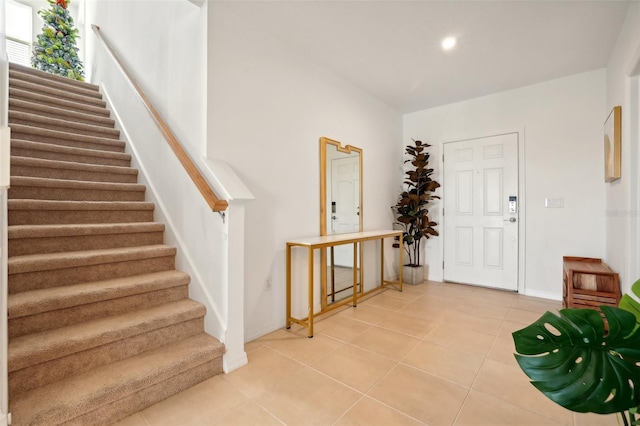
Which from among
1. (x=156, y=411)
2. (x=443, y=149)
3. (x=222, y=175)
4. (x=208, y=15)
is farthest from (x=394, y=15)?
(x=156, y=411)

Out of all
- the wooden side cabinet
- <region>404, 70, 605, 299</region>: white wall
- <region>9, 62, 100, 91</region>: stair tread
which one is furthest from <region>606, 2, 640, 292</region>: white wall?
<region>9, 62, 100, 91</region>: stair tread

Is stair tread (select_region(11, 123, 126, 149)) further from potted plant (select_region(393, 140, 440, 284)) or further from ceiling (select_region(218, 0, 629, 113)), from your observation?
potted plant (select_region(393, 140, 440, 284))

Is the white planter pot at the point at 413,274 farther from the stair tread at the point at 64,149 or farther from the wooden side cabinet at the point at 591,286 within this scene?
the stair tread at the point at 64,149

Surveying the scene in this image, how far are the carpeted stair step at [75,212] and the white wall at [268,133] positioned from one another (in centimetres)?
111

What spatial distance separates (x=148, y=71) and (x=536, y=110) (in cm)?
456

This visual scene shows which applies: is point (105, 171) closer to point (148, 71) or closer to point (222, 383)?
A: point (148, 71)

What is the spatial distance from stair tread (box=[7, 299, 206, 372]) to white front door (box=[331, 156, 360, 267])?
1.74 meters

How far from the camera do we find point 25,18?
5.44 metres

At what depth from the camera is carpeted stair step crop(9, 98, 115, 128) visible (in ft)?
10.2

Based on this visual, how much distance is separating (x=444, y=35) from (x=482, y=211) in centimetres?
241

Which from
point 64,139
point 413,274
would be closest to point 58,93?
point 64,139

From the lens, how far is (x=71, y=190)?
258 centimetres

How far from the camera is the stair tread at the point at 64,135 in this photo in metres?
2.79

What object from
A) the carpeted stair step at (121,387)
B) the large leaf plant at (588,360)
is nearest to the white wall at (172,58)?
the carpeted stair step at (121,387)
